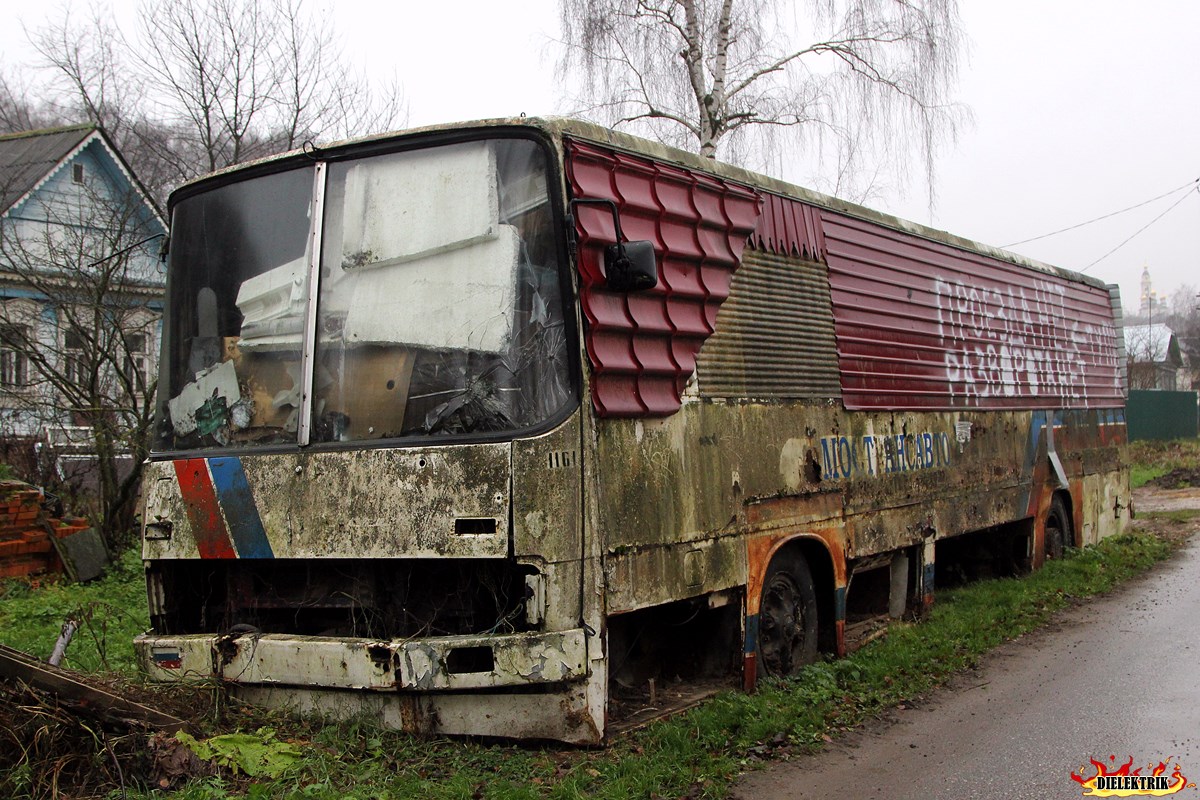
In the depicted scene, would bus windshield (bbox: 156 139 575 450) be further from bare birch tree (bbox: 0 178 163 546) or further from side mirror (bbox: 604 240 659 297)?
bare birch tree (bbox: 0 178 163 546)

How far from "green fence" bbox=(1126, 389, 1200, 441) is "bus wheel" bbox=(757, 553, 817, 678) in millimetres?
32002

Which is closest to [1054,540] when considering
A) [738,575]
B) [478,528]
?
[738,575]

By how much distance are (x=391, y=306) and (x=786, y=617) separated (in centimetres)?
312

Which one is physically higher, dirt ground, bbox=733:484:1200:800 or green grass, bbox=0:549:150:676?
green grass, bbox=0:549:150:676

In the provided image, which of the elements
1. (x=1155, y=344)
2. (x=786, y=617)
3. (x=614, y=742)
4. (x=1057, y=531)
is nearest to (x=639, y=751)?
(x=614, y=742)

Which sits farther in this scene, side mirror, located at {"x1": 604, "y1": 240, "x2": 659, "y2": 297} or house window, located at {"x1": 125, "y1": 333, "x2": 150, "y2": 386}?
house window, located at {"x1": 125, "y1": 333, "x2": 150, "y2": 386}

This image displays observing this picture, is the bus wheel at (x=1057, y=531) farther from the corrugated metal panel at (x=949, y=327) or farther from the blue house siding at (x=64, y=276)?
the blue house siding at (x=64, y=276)

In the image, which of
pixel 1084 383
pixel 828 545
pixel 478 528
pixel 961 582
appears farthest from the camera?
pixel 1084 383

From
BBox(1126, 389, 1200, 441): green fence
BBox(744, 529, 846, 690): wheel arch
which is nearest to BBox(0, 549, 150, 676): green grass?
BBox(744, 529, 846, 690): wheel arch

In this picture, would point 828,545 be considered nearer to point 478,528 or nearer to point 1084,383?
point 478,528

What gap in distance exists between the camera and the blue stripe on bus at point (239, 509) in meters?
5.24

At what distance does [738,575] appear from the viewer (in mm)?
6023

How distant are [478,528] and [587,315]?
3.47 feet

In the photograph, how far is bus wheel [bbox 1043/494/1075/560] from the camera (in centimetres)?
1119
